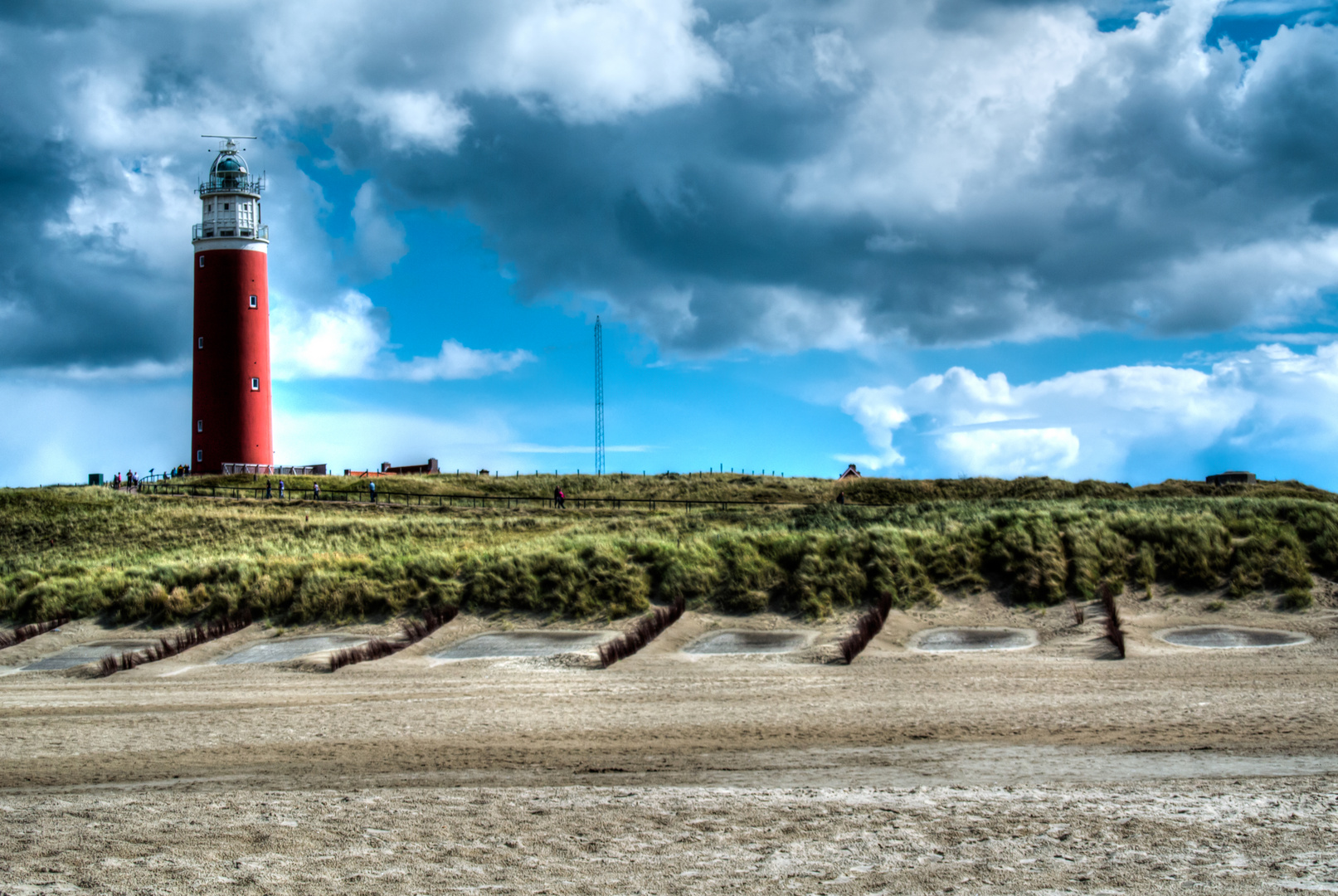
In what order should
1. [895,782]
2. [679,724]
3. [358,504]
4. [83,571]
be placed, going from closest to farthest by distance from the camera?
[895,782] < [679,724] < [83,571] < [358,504]

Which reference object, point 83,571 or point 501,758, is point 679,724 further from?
point 83,571

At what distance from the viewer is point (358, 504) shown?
173ft

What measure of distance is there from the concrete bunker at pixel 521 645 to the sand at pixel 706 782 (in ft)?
9.69

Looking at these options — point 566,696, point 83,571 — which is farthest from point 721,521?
point 566,696

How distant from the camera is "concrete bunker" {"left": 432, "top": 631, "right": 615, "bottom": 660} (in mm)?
20375

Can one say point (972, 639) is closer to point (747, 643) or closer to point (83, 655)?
point (747, 643)

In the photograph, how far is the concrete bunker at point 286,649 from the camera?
69.7ft

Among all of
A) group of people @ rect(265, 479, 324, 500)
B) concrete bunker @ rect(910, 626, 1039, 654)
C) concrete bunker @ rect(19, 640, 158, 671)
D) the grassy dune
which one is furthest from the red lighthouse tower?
concrete bunker @ rect(910, 626, 1039, 654)

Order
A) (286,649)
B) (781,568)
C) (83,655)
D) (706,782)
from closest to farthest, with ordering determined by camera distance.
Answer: (706,782) → (286,649) → (83,655) → (781,568)

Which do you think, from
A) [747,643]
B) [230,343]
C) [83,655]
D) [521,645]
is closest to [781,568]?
[747,643]

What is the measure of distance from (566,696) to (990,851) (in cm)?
863

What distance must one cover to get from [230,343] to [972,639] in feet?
171

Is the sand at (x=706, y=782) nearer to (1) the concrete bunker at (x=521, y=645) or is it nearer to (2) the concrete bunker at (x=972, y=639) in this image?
(2) the concrete bunker at (x=972, y=639)

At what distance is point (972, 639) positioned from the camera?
1964 centimetres
